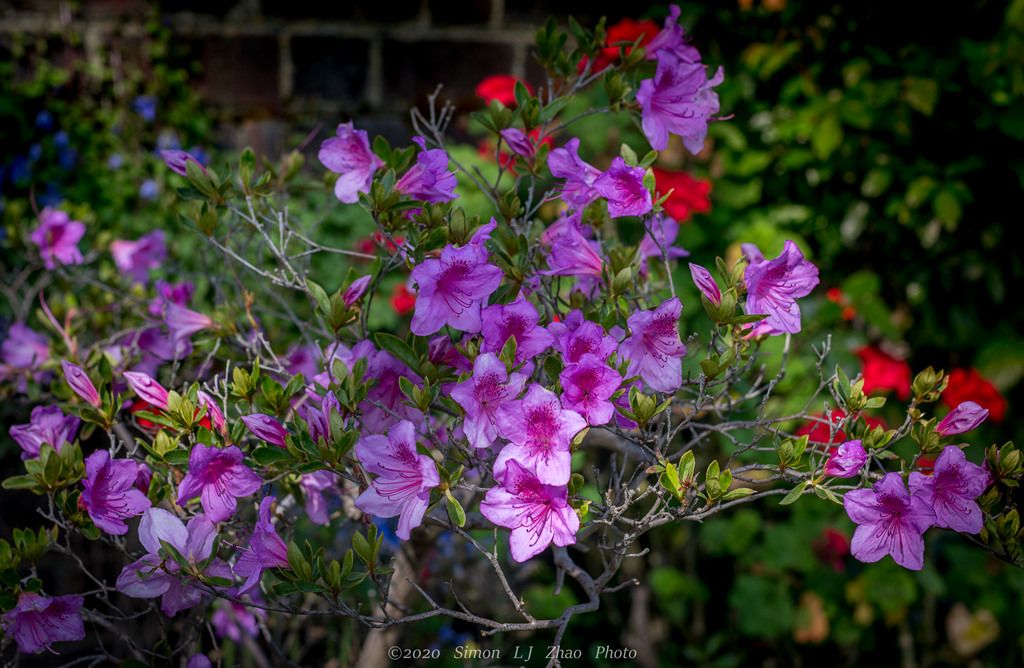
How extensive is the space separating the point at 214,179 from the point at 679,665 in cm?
211

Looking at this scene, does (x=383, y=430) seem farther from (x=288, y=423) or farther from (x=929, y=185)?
(x=929, y=185)

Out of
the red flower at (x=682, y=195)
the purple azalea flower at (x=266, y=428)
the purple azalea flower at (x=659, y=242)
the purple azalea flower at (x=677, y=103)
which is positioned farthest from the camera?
the red flower at (x=682, y=195)

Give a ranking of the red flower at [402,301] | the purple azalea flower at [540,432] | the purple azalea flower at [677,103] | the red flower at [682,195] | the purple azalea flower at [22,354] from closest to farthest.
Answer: the purple azalea flower at [540,432] → the purple azalea flower at [677,103] → the purple azalea flower at [22,354] → the red flower at [682,195] → the red flower at [402,301]

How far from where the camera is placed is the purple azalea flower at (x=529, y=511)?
787 mm

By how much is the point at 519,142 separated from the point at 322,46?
6.34ft

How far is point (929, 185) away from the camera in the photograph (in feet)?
6.09

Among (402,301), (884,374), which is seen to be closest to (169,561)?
(402,301)

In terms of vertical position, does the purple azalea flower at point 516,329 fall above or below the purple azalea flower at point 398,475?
above

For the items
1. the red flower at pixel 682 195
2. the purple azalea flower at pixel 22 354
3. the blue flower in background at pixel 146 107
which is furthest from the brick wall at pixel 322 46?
the purple azalea flower at pixel 22 354

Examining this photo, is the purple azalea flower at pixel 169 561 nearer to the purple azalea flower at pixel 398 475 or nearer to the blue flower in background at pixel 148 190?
the purple azalea flower at pixel 398 475

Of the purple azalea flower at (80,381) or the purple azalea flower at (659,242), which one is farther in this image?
the purple azalea flower at (659,242)

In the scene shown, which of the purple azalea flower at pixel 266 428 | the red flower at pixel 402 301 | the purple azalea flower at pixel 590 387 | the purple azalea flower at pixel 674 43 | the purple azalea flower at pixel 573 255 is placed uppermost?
the purple azalea flower at pixel 674 43

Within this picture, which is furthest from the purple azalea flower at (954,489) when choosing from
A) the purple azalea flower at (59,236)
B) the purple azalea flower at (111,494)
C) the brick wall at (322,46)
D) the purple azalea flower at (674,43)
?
the brick wall at (322,46)

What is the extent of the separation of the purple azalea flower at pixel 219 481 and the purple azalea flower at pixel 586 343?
0.40 m
